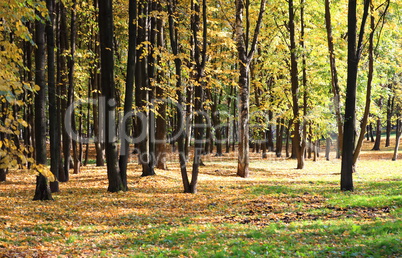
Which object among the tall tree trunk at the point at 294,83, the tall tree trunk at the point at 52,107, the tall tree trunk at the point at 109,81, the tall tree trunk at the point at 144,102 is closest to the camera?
the tall tree trunk at the point at 52,107

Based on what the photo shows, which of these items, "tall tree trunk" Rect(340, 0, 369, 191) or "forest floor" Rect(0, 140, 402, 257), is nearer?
"forest floor" Rect(0, 140, 402, 257)

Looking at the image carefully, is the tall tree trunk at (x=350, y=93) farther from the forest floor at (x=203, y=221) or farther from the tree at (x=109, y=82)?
the tree at (x=109, y=82)

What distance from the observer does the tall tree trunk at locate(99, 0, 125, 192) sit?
47.2ft

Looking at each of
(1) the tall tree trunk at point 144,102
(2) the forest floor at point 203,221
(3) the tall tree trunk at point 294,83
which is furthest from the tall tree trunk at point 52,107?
(3) the tall tree trunk at point 294,83

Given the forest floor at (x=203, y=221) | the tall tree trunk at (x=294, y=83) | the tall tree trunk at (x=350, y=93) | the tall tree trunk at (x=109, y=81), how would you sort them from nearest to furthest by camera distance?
the forest floor at (x=203, y=221)
the tall tree trunk at (x=109, y=81)
the tall tree trunk at (x=350, y=93)
the tall tree trunk at (x=294, y=83)

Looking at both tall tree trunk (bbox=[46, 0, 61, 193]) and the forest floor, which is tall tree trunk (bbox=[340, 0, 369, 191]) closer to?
the forest floor

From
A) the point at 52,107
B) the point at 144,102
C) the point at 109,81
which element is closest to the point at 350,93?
the point at 109,81

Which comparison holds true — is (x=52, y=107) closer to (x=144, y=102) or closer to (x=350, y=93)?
(x=144, y=102)

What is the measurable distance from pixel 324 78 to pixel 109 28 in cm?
1734

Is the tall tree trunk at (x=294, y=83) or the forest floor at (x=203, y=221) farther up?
the tall tree trunk at (x=294, y=83)

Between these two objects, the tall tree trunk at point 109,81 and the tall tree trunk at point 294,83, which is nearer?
the tall tree trunk at point 109,81

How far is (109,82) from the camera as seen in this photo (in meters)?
14.8

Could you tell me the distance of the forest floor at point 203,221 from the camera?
7562 mm

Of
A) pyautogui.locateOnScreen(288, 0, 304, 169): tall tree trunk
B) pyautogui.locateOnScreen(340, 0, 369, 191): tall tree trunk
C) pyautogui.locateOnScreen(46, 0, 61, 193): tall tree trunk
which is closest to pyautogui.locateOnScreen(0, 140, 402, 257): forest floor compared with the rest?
pyautogui.locateOnScreen(46, 0, 61, 193): tall tree trunk
